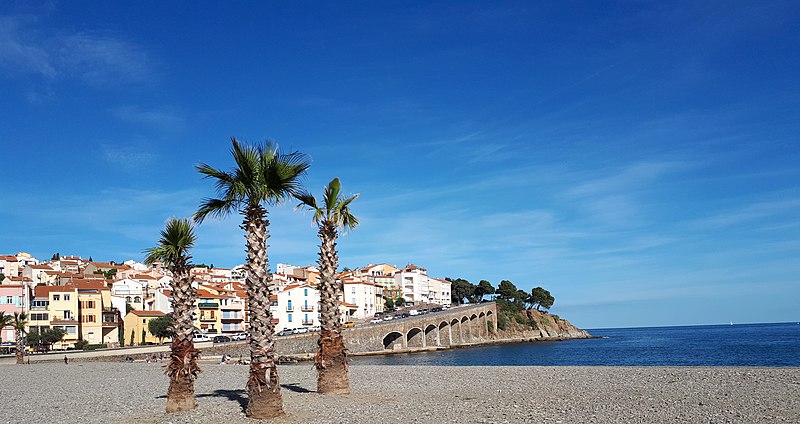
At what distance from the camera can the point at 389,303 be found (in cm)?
15525

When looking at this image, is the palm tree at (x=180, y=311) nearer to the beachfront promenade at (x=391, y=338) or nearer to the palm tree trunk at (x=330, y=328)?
the palm tree trunk at (x=330, y=328)

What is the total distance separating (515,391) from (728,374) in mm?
10429

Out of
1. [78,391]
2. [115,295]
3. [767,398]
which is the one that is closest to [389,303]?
[115,295]

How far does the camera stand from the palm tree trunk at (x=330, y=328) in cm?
2347

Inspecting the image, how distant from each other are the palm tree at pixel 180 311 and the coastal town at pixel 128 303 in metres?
34.6

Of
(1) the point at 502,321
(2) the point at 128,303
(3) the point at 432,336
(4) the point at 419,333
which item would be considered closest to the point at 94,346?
(2) the point at 128,303

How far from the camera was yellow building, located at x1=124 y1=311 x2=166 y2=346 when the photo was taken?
8931 cm

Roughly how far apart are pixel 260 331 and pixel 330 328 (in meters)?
6.12

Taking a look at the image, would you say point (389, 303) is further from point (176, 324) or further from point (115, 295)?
point (176, 324)

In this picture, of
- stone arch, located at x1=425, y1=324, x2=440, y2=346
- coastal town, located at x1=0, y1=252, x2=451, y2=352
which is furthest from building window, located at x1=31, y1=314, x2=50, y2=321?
stone arch, located at x1=425, y1=324, x2=440, y2=346

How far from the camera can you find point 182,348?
19359 mm

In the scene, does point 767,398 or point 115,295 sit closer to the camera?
point 767,398

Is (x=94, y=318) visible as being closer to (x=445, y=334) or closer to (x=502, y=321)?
(x=445, y=334)

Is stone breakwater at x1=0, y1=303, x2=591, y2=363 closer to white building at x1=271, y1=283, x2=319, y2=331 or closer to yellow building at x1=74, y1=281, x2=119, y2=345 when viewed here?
white building at x1=271, y1=283, x2=319, y2=331
